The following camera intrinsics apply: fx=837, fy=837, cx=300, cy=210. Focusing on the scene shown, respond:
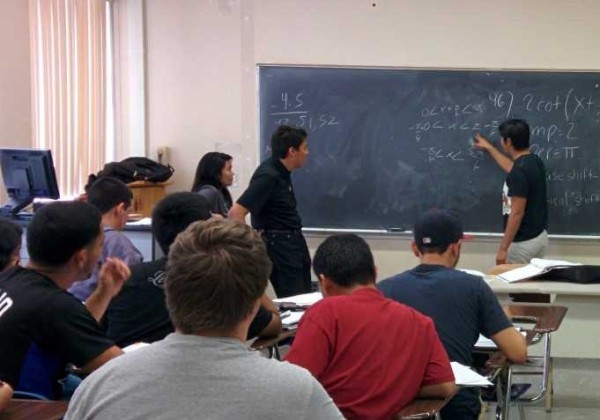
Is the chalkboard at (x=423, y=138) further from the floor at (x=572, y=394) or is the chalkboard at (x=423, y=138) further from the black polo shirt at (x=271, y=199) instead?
the black polo shirt at (x=271, y=199)

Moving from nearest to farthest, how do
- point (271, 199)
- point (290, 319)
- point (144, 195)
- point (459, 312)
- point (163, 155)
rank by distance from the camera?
point (459, 312) < point (290, 319) < point (271, 199) < point (144, 195) < point (163, 155)

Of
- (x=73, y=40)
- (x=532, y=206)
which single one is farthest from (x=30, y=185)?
(x=532, y=206)

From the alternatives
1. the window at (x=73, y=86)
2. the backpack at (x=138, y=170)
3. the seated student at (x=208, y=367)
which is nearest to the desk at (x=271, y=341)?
the seated student at (x=208, y=367)

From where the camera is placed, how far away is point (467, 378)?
98.7 inches

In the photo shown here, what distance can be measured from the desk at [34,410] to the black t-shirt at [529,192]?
410 cm

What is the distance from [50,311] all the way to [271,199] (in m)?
3.13

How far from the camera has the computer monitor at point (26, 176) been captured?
522 cm

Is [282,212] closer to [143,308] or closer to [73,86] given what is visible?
[73,86]

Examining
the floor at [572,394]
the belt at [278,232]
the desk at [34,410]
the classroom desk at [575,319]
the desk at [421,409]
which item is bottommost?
the floor at [572,394]

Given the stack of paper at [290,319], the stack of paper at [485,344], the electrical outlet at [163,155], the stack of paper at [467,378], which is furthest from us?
the electrical outlet at [163,155]

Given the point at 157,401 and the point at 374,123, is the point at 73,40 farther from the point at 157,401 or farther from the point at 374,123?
the point at 157,401

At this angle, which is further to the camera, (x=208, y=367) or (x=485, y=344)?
(x=485, y=344)

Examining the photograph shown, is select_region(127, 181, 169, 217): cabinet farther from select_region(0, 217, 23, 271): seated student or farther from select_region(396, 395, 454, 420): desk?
select_region(396, 395, 454, 420): desk

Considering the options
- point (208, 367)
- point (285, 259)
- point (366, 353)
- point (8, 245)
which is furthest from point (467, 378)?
point (285, 259)
